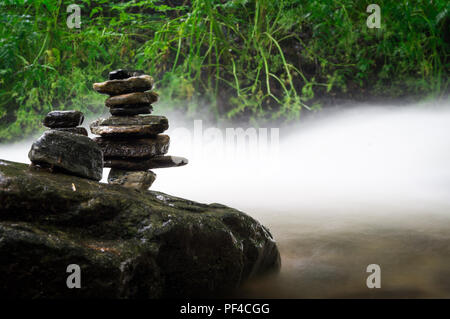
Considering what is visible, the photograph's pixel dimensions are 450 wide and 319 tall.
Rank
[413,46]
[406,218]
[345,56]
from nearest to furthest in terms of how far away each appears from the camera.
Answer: [406,218], [413,46], [345,56]

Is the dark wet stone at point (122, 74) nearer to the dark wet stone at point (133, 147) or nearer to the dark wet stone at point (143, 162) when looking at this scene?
the dark wet stone at point (133, 147)

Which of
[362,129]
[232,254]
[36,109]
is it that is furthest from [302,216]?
[36,109]

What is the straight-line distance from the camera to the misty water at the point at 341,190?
5.66 ft

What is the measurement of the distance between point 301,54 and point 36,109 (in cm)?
348

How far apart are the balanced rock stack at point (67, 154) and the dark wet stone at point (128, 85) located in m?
0.72

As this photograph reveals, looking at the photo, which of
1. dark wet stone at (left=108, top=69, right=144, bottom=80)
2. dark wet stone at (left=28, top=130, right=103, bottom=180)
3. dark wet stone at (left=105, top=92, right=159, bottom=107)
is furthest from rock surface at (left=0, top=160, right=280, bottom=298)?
dark wet stone at (left=108, top=69, right=144, bottom=80)

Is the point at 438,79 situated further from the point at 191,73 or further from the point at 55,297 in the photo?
the point at 55,297

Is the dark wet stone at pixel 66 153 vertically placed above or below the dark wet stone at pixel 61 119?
below

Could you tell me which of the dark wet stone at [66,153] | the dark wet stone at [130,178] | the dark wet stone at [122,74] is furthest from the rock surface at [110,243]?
the dark wet stone at [122,74]

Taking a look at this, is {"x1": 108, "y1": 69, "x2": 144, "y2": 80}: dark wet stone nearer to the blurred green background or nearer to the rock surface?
the rock surface

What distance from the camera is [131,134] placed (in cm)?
248
